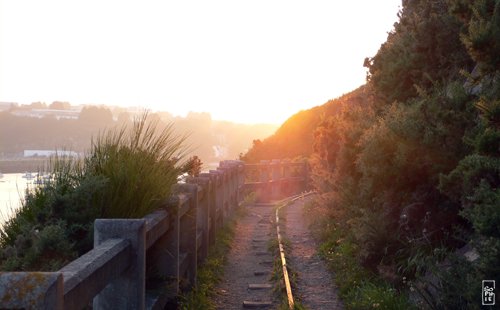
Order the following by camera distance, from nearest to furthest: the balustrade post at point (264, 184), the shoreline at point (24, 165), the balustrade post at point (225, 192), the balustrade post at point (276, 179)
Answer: the shoreline at point (24, 165), the balustrade post at point (225, 192), the balustrade post at point (264, 184), the balustrade post at point (276, 179)

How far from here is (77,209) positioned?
18.3 ft

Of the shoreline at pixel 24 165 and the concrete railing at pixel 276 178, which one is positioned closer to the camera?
the shoreline at pixel 24 165

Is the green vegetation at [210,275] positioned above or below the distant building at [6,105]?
below

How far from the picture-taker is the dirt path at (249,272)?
9281 millimetres

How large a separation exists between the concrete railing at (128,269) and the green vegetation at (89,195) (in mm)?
340

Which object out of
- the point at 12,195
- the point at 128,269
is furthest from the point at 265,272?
the point at 128,269

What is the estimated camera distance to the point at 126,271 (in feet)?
15.9

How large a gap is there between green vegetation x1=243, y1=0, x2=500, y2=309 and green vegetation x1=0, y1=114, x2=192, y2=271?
302 centimetres

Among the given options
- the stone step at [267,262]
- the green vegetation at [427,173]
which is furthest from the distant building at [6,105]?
the green vegetation at [427,173]

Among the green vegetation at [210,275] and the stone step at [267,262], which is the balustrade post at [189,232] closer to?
the green vegetation at [210,275]

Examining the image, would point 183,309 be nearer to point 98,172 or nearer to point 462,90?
point 98,172

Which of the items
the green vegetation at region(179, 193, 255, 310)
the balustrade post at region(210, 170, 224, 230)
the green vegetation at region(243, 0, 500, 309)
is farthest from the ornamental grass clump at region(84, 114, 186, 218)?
the balustrade post at region(210, 170, 224, 230)

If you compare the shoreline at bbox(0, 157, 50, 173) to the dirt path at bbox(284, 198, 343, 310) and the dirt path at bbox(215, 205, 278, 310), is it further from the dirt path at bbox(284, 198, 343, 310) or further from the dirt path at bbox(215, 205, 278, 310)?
the dirt path at bbox(284, 198, 343, 310)

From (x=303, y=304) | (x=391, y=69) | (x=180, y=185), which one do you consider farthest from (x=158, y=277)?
(x=391, y=69)
